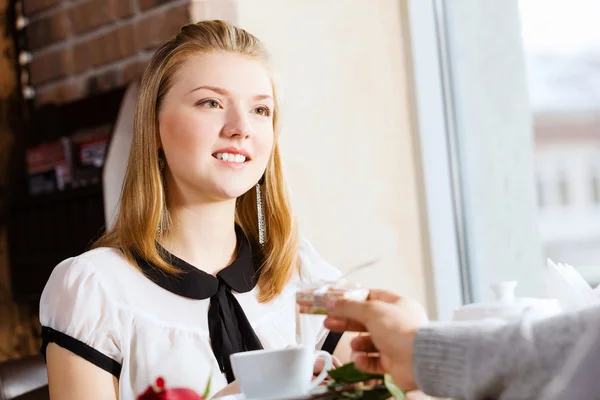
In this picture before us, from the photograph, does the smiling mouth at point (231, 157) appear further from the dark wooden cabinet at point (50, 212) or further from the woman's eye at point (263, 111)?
the dark wooden cabinet at point (50, 212)

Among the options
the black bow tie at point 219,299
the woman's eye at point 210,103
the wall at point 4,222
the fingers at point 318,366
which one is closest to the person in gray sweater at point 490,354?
the fingers at point 318,366

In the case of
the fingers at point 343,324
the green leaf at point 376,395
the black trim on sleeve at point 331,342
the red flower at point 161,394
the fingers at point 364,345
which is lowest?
the black trim on sleeve at point 331,342

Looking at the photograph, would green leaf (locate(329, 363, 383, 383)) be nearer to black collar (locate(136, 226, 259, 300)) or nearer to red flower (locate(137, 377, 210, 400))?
red flower (locate(137, 377, 210, 400))

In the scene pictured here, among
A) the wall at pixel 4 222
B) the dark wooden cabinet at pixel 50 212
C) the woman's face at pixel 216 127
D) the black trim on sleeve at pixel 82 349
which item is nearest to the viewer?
the black trim on sleeve at pixel 82 349

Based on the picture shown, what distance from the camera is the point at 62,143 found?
7.11 ft

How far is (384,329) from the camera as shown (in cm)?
83

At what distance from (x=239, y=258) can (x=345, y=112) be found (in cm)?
78

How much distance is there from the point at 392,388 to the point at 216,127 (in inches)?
24.5

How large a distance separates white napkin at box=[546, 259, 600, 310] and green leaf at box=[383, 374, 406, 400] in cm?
39

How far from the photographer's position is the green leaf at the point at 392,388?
2.66 ft

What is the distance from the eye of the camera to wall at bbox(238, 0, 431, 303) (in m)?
1.99

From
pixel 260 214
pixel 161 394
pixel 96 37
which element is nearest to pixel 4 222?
pixel 96 37

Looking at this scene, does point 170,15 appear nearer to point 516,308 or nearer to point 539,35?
point 539,35

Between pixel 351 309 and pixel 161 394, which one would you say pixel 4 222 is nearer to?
pixel 351 309
